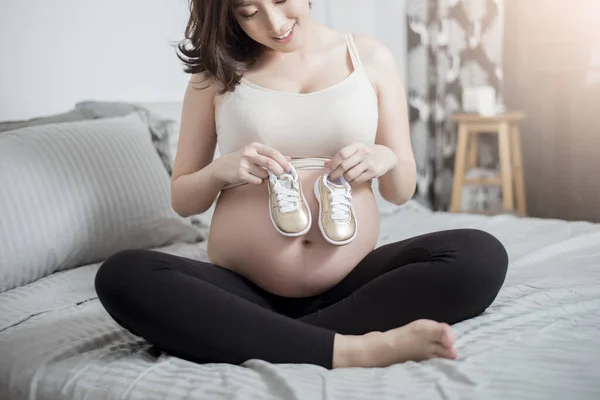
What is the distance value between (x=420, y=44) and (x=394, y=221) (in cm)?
186

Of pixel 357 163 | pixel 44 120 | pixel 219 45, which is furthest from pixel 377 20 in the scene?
pixel 357 163

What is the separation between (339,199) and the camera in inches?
44.3

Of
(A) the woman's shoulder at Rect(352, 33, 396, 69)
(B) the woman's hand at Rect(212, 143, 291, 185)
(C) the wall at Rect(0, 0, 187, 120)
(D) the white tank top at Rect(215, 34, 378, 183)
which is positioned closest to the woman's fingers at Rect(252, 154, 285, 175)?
(B) the woman's hand at Rect(212, 143, 291, 185)

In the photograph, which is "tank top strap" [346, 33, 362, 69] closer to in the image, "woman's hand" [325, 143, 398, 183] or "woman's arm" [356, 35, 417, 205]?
"woman's arm" [356, 35, 417, 205]

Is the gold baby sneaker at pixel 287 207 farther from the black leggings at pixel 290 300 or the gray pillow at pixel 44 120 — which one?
the gray pillow at pixel 44 120

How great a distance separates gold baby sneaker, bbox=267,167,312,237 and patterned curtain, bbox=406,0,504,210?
257cm

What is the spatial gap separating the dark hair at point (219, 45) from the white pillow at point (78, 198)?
1.26 ft

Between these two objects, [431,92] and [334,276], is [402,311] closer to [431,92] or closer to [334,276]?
[334,276]

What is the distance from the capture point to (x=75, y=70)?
2.00m

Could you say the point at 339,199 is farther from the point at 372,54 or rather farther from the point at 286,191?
the point at 372,54

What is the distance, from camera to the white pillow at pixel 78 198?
1.34 meters

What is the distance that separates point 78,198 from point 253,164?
530 mm

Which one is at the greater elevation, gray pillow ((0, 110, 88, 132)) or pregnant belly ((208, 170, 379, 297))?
gray pillow ((0, 110, 88, 132))

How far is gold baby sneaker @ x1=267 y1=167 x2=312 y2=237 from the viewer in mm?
1107
